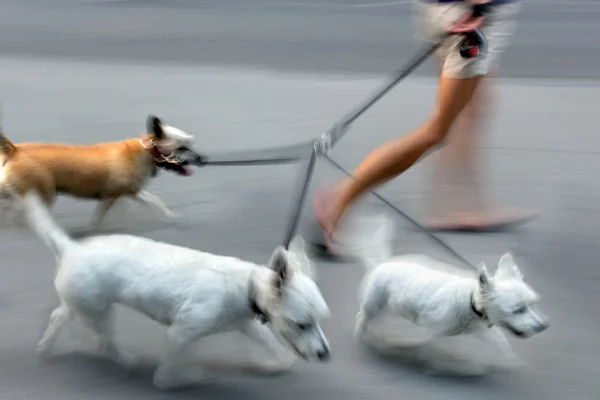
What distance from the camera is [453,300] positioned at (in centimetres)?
305

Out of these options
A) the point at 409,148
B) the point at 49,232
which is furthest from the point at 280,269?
the point at 409,148

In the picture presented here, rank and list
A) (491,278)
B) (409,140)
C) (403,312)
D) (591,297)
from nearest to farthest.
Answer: (491,278), (403,312), (591,297), (409,140)

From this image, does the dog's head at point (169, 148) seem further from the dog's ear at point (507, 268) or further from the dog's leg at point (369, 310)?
the dog's ear at point (507, 268)

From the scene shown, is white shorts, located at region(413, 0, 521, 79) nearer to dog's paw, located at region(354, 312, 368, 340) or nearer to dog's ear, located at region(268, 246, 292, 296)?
dog's paw, located at region(354, 312, 368, 340)

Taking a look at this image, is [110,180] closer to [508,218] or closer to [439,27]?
[439,27]

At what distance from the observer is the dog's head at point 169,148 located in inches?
169

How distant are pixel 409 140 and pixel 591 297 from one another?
43.8 inches

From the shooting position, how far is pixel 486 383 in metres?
3.14

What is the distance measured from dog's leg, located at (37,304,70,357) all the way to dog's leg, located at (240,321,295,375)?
70 cm

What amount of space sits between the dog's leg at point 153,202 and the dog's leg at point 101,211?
14 cm

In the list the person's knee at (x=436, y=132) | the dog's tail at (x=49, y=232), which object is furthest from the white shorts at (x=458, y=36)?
the dog's tail at (x=49, y=232)

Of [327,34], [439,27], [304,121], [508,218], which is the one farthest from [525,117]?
[327,34]

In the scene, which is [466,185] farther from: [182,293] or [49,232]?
[49,232]

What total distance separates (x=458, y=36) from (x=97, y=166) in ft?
6.09
